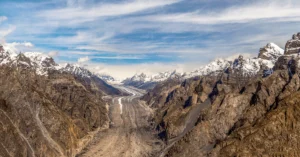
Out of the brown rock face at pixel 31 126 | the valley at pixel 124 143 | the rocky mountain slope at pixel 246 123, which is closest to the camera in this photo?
the rocky mountain slope at pixel 246 123

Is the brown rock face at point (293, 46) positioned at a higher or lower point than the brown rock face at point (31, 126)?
higher

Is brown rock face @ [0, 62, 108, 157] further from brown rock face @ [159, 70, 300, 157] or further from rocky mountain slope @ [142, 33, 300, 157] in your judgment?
brown rock face @ [159, 70, 300, 157]

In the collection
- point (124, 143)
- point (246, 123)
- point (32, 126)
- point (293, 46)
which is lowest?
point (124, 143)

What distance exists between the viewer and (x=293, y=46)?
172875 mm

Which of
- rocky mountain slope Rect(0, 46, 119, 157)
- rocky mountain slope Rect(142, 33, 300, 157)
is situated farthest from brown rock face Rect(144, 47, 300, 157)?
rocky mountain slope Rect(0, 46, 119, 157)

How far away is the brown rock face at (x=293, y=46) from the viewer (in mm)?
170650

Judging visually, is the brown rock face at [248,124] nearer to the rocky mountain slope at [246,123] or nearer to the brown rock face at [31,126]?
the rocky mountain slope at [246,123]

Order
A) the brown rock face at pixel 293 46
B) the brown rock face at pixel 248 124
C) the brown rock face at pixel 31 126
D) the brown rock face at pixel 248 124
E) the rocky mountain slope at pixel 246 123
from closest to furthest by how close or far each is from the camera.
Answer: the brown rock face at pixel 248 124 → the rocky mountain slope at pixel 246 123 → the brown rock face at pixel 248 124 → the brown rock face at pixel 31 126 → the brown rock face at pixel 293 46

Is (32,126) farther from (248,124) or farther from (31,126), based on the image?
(248,124)

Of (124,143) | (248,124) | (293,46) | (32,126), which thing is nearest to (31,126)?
(32,126)

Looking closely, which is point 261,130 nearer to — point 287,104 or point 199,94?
point 287,104

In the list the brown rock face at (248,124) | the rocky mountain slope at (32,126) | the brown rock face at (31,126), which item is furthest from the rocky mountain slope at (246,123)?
the brown rock face at (31,126)

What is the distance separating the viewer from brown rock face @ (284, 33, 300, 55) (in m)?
171

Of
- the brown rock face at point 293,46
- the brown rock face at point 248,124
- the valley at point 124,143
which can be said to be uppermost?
the brown rock face at point 293,46
